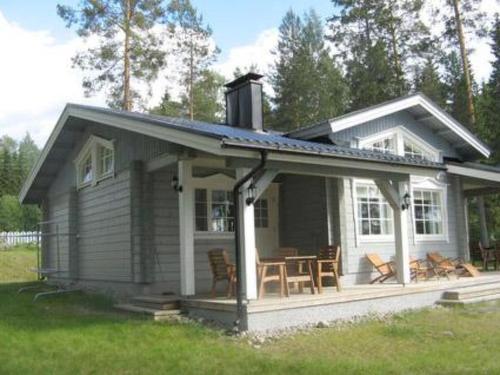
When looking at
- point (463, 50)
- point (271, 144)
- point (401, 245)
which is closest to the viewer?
point (271, 144)

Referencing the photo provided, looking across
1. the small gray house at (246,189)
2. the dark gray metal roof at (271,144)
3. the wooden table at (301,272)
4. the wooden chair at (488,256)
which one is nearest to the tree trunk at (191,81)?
the small gray house at (246,189)

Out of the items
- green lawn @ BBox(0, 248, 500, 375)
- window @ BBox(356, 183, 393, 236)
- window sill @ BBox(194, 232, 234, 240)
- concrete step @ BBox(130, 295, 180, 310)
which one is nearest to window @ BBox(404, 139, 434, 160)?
window @ BBox(356, 183, 393, 236)

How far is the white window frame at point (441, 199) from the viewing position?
526 inches

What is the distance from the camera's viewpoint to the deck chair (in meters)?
11.5

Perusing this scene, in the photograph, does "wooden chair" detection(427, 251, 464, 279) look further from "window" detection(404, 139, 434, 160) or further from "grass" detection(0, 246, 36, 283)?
"grass" detection(0, 246, 36, 283)

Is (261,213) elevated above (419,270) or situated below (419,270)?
above

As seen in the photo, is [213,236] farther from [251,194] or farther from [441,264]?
[441,264]

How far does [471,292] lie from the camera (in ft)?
35.5

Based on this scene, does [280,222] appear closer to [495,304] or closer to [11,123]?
[495,304]

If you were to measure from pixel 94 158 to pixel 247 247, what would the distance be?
6100 millimetres

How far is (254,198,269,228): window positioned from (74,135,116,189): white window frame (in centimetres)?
310

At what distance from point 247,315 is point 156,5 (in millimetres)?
18560

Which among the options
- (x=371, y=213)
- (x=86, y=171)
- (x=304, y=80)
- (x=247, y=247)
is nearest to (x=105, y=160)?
(x=86, y=171)

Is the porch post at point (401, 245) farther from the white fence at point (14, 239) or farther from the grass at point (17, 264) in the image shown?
the white fence at point (14, 239)
